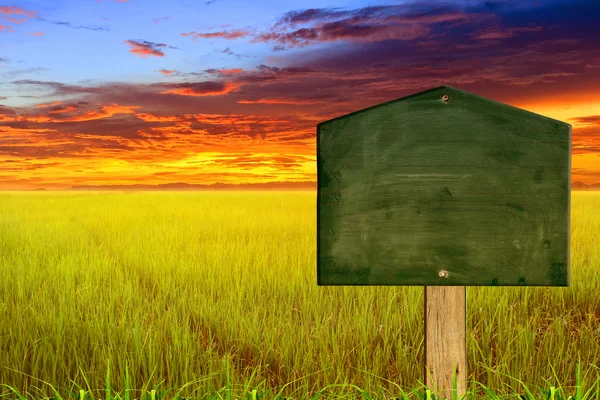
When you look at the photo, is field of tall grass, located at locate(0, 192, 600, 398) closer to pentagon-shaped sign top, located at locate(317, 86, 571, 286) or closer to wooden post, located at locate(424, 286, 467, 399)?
wooden post, located at locate(424, 286, 467, 399)

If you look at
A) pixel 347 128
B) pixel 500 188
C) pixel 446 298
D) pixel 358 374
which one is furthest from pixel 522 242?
pixel 358 374

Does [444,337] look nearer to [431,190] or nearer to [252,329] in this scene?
[431,190]

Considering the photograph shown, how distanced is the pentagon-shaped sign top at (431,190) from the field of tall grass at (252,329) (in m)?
0.57

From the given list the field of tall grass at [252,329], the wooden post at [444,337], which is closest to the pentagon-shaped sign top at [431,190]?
the wooden post at [444,337]

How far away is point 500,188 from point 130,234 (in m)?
7.56

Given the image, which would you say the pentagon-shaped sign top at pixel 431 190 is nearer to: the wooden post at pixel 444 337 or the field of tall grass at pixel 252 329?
the wooden post at pixel 444 337

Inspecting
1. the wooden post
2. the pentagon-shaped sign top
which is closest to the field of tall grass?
the wooden post

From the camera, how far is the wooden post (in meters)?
2.18

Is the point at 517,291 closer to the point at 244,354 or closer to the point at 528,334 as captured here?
the point at 528,334

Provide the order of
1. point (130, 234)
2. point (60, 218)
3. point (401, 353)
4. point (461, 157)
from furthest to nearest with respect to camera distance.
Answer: point (60, 218) < point (130, 234) < point (401, 353) < point (461, 157)

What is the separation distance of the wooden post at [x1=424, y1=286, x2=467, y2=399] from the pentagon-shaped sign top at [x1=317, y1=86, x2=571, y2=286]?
14 cm

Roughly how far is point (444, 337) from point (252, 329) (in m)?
1.67

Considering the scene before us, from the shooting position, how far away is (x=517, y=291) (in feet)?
15.1

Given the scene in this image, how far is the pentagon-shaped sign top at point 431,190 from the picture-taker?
6.75 feet
